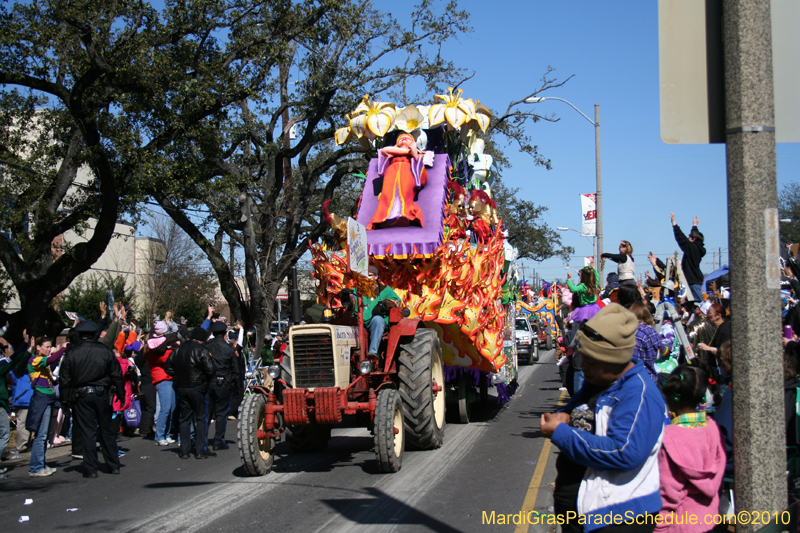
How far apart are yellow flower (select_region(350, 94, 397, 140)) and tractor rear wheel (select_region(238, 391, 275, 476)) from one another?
188 inches

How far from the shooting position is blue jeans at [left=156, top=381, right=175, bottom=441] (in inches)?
428

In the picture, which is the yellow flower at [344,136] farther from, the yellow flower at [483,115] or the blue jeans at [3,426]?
the blue jeans at [3,426]

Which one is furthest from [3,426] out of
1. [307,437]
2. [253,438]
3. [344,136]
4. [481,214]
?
[481,214]

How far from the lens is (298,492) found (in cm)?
709

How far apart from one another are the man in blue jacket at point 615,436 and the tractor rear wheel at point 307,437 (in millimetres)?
6370

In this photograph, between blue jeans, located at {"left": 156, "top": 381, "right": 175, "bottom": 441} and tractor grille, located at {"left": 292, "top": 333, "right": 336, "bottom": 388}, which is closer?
tractor grille, located at {"left": 292, "top": 333, "right": 336, "bottom": 388}

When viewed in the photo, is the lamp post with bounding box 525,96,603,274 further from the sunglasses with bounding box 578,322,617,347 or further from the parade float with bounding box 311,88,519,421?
the sunglasses with bounding box 578,322,617,347

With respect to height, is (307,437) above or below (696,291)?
below

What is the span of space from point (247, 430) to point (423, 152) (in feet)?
16.9

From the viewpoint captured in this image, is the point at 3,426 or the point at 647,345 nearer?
the point at 647,345

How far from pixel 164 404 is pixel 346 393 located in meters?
4.36

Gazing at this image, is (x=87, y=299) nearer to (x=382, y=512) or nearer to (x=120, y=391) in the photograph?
(x=120, y=391)

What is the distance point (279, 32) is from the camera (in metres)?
18.9

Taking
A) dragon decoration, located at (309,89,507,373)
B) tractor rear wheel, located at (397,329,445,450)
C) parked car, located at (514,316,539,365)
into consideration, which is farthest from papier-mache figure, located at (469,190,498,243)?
parked car, located at (514,316,539,365)
